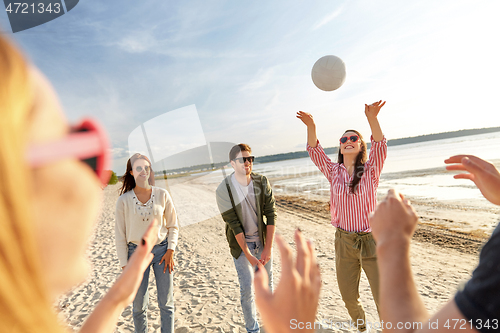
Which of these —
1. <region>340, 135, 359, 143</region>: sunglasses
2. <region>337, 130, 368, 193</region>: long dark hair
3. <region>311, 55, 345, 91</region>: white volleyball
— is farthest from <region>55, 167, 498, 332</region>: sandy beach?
<region>311, 55, 345, 91</region>: white volleyball

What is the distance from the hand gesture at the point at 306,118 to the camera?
364 cm

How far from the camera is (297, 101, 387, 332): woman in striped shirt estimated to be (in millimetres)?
3117

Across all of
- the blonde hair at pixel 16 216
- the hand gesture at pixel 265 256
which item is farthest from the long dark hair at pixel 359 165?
the blonde hair at pixel 16 216

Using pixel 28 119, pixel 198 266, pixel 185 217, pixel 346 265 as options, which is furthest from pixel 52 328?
pixel 185 217

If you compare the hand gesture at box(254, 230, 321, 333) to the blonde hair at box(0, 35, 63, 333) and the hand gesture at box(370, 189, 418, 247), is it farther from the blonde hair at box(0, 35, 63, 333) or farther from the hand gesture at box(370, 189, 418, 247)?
the blonde hair at box(0, 35, 63, 333)

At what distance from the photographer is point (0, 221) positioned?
0.37 metres

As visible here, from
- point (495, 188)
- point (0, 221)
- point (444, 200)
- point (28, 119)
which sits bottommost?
point (444, 200)

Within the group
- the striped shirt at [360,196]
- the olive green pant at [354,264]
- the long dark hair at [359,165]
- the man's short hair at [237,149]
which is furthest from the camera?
the man's short hair at [237,149]

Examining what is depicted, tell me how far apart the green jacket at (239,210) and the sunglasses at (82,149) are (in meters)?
2.96

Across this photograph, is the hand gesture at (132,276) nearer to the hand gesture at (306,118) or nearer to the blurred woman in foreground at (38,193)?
the blurred woman in foreground at (38,193)

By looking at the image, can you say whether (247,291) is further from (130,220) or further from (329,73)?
(329,73)

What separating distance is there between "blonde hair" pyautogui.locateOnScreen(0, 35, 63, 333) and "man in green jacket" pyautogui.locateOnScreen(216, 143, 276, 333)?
3.09 meters

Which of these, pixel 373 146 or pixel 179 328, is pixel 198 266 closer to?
pixel 179 328

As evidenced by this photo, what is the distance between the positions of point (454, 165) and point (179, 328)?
443 cm
